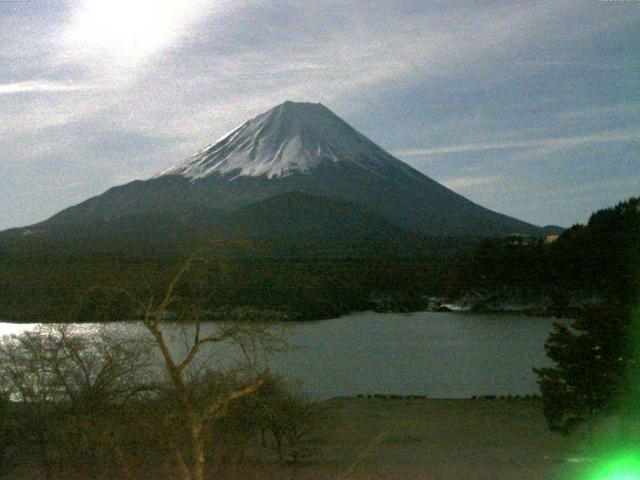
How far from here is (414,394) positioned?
18.6 meters

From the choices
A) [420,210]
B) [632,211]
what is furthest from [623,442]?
[420,210]

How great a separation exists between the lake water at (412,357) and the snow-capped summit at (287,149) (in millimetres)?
38747

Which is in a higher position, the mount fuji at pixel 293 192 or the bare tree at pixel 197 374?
the mount fuji at pixel 293 192

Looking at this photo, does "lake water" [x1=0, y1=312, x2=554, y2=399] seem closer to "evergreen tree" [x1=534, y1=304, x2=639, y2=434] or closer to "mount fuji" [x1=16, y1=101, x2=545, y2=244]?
"evergreen tree" [x1=534, y1=304, x2=639, y2=434]

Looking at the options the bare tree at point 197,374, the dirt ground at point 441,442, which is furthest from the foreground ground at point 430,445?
the bare tree at point 197,374

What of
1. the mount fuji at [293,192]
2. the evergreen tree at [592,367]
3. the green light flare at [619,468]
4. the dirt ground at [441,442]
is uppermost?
the mount fuji at [293,192]

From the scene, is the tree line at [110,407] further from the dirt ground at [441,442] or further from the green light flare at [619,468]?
the green light flare at [619,468]

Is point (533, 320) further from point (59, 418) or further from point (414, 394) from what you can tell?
point (59, 418)

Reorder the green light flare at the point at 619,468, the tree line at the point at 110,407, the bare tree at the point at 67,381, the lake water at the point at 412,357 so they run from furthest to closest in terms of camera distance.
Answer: the lake water at the point at 412,357
the green light flare at the point at 619,468
the bare tree at the point at 67,381
the tree line at the point at 110,407

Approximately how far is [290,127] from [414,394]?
64485 millimetres

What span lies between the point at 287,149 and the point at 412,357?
5372 cm

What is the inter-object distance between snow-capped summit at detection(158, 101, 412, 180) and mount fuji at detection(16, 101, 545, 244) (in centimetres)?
10

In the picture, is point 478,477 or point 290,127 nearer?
point 478,477

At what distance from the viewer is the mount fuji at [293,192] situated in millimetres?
55812
